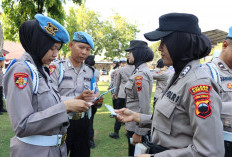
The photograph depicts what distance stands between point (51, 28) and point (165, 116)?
1.30 metres

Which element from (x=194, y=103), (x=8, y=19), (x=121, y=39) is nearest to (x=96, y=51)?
(x=121, y=39)

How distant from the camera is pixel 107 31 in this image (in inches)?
1355

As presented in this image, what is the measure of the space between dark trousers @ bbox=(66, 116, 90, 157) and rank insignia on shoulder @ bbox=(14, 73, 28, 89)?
158cm

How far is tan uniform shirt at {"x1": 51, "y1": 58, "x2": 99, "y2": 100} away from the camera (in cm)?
302

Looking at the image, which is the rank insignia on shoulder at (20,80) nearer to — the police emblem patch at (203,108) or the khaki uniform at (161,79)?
the police emblem patch at (203,108)

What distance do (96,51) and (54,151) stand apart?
34.1 metres

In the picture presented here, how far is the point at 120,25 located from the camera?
34812 millimetres

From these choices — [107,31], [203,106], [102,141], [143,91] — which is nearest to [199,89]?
[203,106]

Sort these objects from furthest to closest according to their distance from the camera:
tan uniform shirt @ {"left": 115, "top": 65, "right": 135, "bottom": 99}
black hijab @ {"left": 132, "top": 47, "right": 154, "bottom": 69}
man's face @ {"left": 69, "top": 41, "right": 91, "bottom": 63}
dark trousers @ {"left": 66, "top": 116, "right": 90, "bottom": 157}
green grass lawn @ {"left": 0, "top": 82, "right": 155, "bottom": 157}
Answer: tan uniform shirt @ {"left": 115, "top": 65, "right": 135, "bottom": 99}, green grass lawn @ {"left": 0, "top": 82, "right": 155, "bottom": 157}, black hijab @ {"left": 132, "top": 47, "right": 154, "bottom": 69}, man's face @ {"left": 69, "top": 41, "right": 91, "bottom": 63}, dark trousers @ {"left": 66, "top": 116, "right": 90, "bottom": 157}

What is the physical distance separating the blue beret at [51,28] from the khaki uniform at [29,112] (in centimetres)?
30

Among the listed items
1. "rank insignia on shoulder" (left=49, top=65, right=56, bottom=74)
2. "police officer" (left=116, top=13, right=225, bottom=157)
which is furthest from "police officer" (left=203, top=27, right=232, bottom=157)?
"rank insignia on shoulder" (left=49, top=65, right=56, bottom=74)

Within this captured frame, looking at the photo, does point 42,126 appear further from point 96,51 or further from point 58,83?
point 96,51

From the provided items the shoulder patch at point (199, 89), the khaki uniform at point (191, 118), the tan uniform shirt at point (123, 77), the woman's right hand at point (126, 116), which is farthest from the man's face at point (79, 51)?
the tan uniform shirt at point (123, 77)

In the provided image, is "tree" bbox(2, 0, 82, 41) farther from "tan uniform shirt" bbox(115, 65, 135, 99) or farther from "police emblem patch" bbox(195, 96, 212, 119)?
"police emblem patch" bbox(195, 96, 212, 119)
